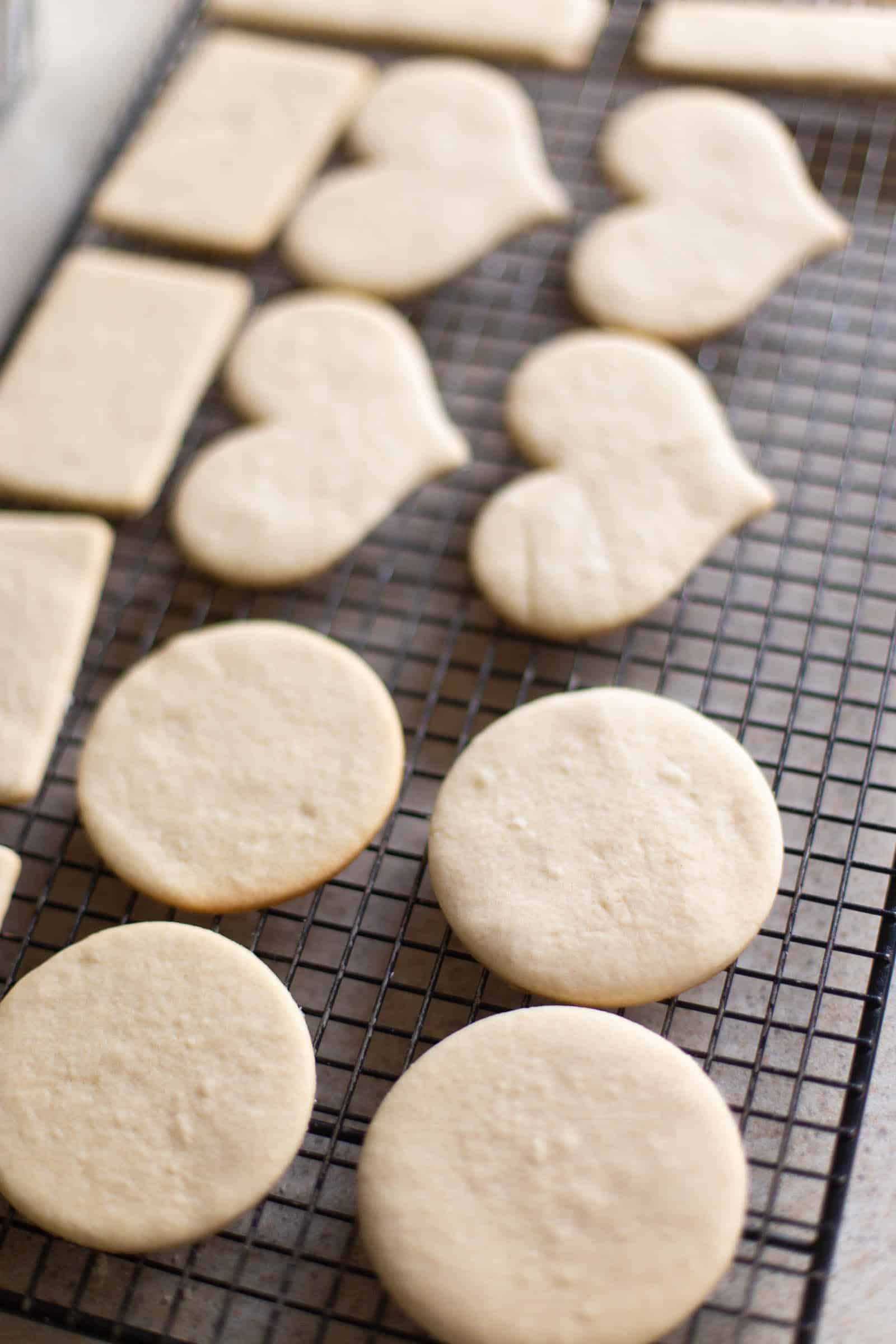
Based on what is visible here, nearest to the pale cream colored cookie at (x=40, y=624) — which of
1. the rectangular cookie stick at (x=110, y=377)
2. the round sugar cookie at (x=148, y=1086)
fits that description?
the rectangular cookie stick at (x=110, y=377)

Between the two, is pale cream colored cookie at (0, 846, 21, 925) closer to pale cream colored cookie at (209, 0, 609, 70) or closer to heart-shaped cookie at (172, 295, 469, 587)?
heart-shaped cookie at (172, 295, 469, 587)

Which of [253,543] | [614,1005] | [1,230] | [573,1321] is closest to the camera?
[573,1321]

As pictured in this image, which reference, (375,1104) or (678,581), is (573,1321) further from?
(678,581)

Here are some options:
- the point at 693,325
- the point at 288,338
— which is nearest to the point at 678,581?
the point at 693,325

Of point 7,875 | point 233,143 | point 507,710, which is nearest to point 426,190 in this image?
point 233,143

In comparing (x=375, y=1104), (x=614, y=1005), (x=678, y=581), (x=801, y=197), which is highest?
(x=801, y=197)

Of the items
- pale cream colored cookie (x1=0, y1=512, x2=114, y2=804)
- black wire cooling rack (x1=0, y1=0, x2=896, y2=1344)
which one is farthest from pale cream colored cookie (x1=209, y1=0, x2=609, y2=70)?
pale cream colored cookie (x1=0, y1=512, x2=114, y2=804)
